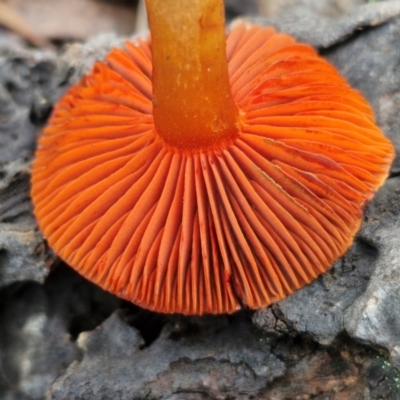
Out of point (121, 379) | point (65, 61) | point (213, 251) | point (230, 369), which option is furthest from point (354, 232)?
point (65, 61)

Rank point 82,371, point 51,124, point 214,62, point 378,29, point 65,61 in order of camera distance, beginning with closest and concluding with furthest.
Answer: point 214,62 < point 82,371 < point 51,124 < point 378,29 < point 65,61

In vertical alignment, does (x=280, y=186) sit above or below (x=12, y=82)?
above

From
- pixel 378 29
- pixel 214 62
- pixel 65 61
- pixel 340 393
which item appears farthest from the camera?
pixel 65 61

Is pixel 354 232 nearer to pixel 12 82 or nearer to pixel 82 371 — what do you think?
pixel 82 371

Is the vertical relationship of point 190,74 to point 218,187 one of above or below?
above
